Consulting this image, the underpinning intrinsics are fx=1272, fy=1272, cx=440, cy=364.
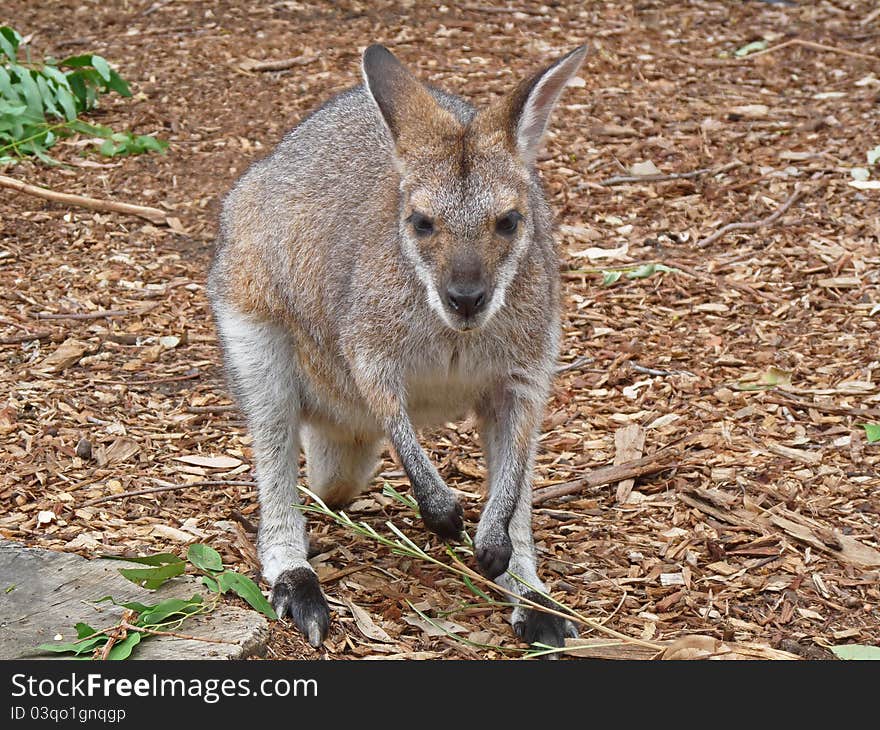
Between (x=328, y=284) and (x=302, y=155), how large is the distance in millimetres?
658

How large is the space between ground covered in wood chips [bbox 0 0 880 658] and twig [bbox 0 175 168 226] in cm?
9

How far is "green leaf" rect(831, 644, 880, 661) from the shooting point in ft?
12.6

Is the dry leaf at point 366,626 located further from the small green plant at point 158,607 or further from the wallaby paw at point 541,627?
the wallaby paw at point 541,627

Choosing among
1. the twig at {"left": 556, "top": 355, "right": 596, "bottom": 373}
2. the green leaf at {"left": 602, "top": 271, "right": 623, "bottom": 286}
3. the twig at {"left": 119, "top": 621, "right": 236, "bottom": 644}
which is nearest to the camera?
the twig at {"left": 119, "top": 621, "right": 236, "bottom": 644}

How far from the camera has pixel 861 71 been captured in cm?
873

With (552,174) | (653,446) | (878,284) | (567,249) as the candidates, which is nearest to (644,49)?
(552,174)

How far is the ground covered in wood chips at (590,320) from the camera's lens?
4465 mm

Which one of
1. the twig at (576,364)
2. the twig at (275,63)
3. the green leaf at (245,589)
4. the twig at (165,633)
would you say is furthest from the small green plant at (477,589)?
the twig at (275,63)

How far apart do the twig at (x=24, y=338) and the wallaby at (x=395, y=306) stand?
142 cm

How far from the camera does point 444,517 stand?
162 inches

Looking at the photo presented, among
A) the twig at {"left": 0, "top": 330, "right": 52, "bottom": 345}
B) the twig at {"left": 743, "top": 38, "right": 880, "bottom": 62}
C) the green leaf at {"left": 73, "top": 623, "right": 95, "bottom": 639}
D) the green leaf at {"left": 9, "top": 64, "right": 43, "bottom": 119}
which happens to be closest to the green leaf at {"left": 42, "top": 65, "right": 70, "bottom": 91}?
the green leaf at {"left": 9, "top": 64, "right": 43, "bottom": 119}

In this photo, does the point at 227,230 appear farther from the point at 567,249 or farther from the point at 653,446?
the point at 567,249

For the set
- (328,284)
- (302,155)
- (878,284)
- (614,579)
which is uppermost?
(302,155)

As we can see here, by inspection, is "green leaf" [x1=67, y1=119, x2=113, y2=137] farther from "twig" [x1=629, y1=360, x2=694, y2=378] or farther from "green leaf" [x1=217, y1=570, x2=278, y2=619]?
"green leaf" [x1=217, y1=570, x2=278, y2=619]
